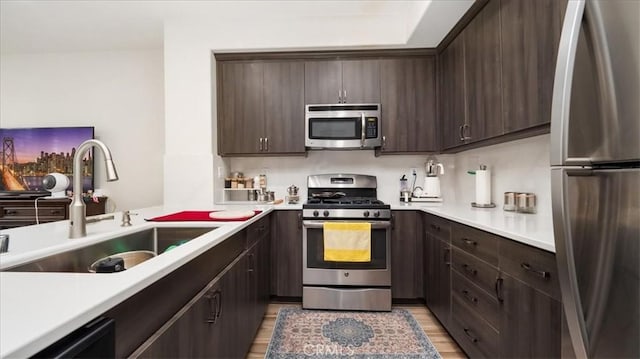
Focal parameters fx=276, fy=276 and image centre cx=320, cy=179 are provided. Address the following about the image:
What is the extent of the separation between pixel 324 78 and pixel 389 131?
855mm

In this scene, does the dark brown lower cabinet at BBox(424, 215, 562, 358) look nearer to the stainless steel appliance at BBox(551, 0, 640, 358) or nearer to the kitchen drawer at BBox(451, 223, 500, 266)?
Answer: the kitchen drawer at BBox(451, 223, 500, 266)

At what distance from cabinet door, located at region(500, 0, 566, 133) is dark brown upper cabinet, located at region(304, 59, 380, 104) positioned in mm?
1234

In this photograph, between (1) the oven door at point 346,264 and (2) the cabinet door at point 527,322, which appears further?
(1) the oven door at point 346,264

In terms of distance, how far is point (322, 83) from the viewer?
2.82 m

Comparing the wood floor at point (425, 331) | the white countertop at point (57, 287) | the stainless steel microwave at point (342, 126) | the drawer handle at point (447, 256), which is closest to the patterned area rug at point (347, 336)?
the wood floor at point (425, 331)

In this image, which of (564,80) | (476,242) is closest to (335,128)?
(476,242)

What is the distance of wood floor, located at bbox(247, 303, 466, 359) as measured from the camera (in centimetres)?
186

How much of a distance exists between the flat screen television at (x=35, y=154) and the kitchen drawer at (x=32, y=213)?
416 millimetres

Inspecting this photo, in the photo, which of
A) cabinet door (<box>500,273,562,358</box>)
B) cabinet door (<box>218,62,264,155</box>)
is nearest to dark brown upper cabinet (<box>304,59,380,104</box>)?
cabinet door (<box>218,62,264,155</box>)

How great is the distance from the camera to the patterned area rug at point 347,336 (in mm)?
1836

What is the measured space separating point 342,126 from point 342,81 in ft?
1.56

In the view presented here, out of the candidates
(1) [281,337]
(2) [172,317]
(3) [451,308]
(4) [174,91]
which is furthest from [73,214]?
(3) [451,308]

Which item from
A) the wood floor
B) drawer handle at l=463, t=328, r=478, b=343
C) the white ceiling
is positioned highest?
the white ceiling

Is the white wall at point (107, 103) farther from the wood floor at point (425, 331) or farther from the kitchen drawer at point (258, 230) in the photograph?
the wood floor at point (425, 331)
